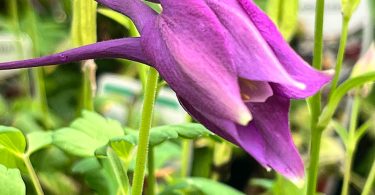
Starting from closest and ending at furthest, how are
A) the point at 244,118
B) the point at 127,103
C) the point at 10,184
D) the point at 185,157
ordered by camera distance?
the point at 244,118 < the point at 10,184 < the point at 185,157 < the point at 127,103

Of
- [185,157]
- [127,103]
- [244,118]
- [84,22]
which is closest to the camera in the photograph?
[244,118]

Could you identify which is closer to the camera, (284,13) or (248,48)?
(248,48)

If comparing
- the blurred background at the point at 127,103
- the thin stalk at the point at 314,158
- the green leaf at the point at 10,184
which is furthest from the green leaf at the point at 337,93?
the green leaf at the point at 10,184

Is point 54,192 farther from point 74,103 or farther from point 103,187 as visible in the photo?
point 74,103

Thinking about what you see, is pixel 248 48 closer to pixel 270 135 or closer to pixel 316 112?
pixel 270 135

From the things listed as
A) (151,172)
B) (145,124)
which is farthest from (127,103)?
(145,124)

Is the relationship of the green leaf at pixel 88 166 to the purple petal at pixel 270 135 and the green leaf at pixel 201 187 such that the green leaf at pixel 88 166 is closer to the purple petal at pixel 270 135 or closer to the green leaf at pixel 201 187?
the green leaf at pixel 201 187

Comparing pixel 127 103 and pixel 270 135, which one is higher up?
pixel 270 135
